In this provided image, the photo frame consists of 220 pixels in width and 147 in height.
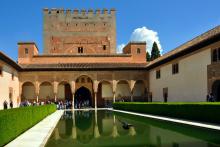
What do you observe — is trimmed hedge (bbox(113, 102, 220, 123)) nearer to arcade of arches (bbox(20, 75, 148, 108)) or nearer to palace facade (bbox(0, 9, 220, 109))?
palace facade (bbox(0, 9, 220, 109))

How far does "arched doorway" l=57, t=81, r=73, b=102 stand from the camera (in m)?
34.1

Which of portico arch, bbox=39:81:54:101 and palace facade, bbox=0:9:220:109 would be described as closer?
palace facade, bbox=0:9:220:109

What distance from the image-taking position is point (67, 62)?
35500mm

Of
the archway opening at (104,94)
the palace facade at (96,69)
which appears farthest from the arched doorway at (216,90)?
the archway opening at (104,94)

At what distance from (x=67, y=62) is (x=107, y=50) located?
7.58 meters

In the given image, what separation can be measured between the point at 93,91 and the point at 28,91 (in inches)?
271

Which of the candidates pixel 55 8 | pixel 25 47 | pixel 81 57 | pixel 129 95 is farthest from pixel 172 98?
pixel 55 8

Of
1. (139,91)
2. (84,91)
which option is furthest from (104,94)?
(139,91)

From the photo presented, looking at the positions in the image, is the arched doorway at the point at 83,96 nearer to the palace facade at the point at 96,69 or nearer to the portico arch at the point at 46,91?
the palace facade at the point at 96,69

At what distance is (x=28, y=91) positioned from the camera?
32.8m

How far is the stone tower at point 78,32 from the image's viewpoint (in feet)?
133

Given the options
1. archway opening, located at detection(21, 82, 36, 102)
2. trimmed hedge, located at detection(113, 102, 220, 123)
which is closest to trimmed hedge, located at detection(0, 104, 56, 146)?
trimmed hedge, located at detection(113, 102, 220, 123)

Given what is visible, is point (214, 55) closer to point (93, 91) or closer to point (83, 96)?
point (93, 91)

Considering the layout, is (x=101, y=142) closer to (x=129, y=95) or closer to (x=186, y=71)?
(x=186, y=71)
